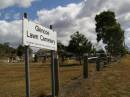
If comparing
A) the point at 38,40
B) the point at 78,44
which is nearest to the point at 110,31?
the point at 78,44

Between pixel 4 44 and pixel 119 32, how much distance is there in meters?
64.6

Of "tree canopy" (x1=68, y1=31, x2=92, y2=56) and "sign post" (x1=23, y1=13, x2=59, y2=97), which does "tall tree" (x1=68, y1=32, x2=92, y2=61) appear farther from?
"sign post" (x1=23, y1=13, x2=59, y2=97)

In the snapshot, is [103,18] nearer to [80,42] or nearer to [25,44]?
[80,42]

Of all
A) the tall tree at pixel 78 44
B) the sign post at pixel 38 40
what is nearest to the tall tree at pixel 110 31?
the tall tree at pixel 78 44

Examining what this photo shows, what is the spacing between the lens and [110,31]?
197 feet

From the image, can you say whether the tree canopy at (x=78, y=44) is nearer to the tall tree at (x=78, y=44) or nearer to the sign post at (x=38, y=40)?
the tall tree at (x=78, y=44)

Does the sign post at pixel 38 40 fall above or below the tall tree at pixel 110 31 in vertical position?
below

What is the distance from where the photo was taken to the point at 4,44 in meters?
118

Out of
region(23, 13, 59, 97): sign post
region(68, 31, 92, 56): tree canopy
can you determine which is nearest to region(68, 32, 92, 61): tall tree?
region(68, 31, 92, 56): tree canopy

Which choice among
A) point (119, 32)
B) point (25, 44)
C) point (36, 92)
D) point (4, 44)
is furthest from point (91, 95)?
point (4, 44)

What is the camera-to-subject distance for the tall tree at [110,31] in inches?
2366

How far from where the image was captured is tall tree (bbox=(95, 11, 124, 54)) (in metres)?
60.1

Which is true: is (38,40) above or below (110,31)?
below

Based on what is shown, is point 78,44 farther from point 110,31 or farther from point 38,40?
point 38,40
